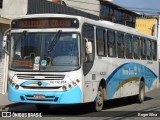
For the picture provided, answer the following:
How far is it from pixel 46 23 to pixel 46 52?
94 cm

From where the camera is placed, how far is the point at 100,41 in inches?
581

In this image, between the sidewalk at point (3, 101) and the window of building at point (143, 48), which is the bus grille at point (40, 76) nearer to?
the sidewalk at point (3, 101)

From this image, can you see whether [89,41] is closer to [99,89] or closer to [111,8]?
[99,89]

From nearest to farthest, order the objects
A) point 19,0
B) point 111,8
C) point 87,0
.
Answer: point 19,0 < point 87,0 < point 111,8

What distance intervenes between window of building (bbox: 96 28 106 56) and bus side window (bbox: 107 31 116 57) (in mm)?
533

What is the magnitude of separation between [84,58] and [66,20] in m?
1.28

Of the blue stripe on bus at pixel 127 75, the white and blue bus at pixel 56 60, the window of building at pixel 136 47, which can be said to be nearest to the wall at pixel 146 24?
the blue stripe on bus at pixel 127 75

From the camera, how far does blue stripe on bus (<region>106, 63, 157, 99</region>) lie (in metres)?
15.7

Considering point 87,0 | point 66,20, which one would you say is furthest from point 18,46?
point 87,0

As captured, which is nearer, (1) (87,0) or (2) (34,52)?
(2) (34,52)

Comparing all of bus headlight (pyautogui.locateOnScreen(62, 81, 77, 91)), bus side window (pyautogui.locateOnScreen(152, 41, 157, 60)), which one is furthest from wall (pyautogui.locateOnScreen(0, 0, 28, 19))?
bus headlight (pyautogui.locateOnScreen(62, 81, 77, 91))

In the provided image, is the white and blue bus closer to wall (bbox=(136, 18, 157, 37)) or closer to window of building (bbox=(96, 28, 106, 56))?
window of building (bbox=(96, 28, 106, 56))

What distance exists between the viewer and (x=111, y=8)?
48469 millimetres

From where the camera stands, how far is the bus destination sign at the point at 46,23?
13.3 m
